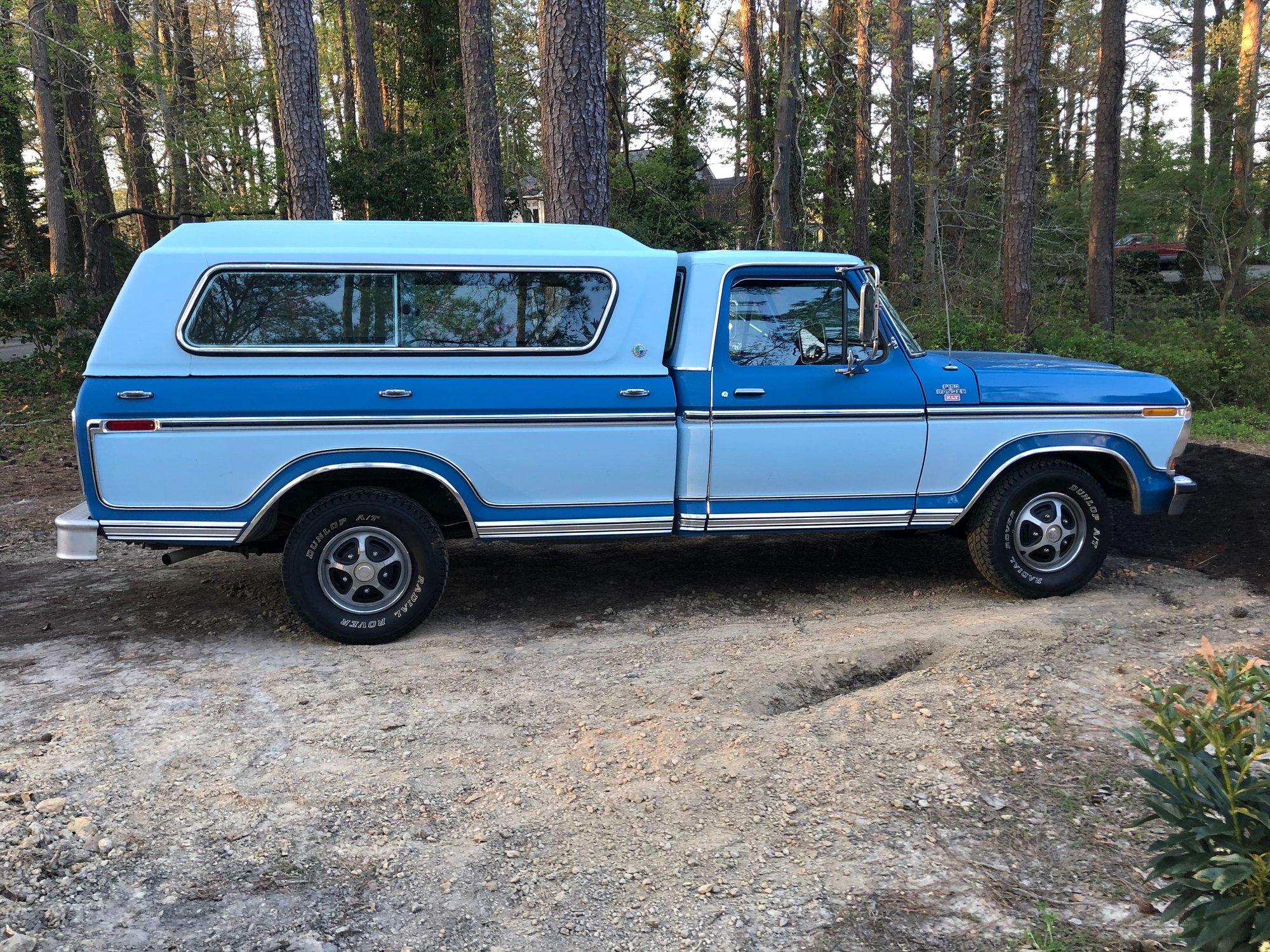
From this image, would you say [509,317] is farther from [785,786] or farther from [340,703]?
[785,786]

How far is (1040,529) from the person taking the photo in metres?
6.04

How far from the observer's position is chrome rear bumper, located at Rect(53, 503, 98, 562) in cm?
496

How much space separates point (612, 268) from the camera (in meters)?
5.43

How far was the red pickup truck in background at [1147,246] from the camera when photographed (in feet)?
76.4

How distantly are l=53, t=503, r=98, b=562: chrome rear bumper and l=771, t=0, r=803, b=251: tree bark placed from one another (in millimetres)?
12382

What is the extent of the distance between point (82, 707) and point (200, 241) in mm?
2413

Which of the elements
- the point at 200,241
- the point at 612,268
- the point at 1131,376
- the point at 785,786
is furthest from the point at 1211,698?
the point at 200,241

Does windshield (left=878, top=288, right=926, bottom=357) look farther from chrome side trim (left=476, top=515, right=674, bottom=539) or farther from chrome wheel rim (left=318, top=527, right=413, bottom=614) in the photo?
chrome wheel rim (left=318, top=527, right=413, bottom=614)

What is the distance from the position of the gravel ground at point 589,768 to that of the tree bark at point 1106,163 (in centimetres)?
1285

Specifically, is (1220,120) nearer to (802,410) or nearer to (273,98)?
(802,410)

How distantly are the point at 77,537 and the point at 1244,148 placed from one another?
24244mm

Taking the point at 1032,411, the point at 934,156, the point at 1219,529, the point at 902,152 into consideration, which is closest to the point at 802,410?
the point at 1032,411

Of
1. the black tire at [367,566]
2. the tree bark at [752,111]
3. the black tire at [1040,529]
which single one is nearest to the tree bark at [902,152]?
the tree bark at [752,111]

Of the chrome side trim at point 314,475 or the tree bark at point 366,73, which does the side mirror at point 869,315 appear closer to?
the chrome side trim at point 314,475
